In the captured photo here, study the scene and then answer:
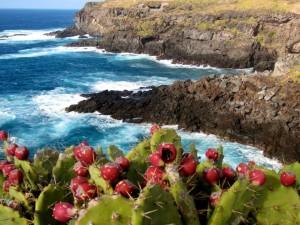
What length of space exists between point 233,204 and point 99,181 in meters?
1.28

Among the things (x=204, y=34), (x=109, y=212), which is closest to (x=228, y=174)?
(x=109, y=212)

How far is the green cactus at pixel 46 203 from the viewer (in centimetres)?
470

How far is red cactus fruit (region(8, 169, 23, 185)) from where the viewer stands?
5203mm

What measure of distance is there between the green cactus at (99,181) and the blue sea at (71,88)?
6.71 m

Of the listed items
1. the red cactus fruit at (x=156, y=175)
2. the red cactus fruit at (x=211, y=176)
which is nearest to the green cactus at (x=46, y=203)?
the red cactus fruit at (x=156, y=175)

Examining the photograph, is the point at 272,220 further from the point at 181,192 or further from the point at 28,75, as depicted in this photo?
→ the point at 28,75

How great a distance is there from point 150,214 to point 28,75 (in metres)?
59.0

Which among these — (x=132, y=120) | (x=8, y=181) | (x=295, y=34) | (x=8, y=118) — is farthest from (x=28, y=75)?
Answer: (x=8, y=181)

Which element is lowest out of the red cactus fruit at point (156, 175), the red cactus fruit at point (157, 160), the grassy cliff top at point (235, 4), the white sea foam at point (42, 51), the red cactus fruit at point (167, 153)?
the white sea foam at point (42, 51)

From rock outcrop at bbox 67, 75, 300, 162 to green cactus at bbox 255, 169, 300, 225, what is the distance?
22945 mm

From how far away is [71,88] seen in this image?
2002 inches

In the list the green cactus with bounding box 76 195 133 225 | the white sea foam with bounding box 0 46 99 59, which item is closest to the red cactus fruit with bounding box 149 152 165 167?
the green cactus with bounding box 76 195 133 225

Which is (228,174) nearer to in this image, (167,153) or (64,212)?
(167,153)

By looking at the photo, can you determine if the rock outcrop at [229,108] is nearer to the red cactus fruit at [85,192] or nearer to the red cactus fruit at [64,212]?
the red cactus fruit at [85,192]
